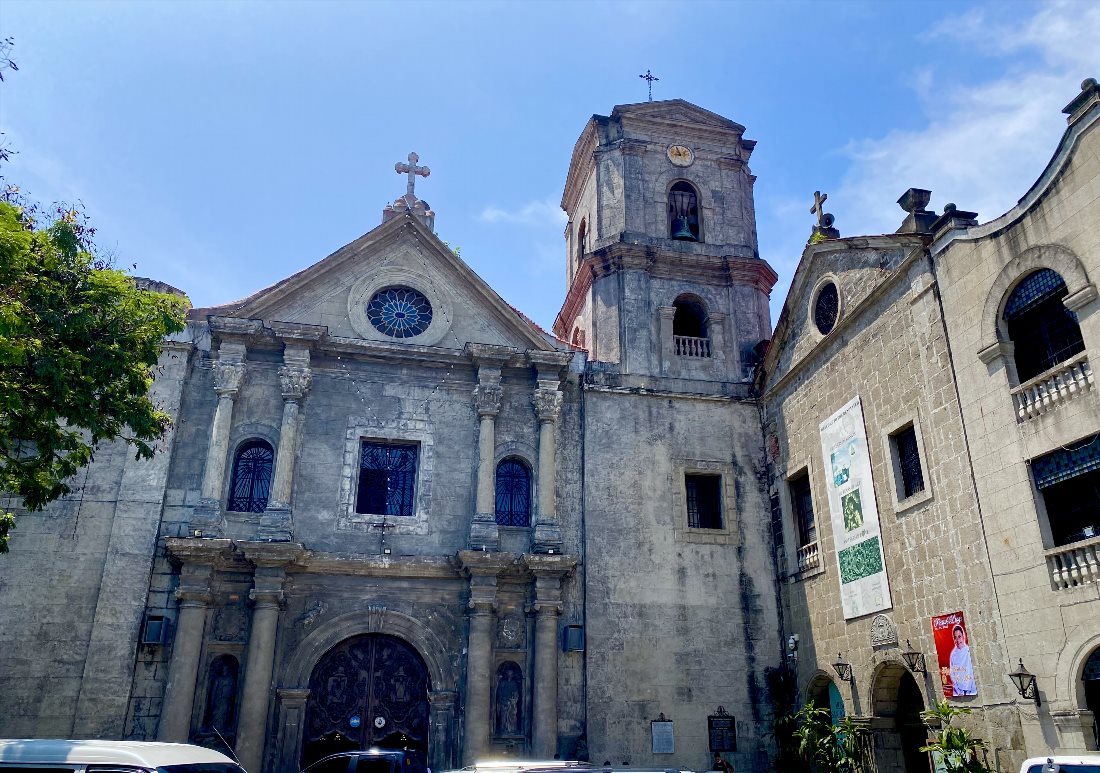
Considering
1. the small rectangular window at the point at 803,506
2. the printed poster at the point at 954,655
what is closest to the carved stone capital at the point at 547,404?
the small rectangular window at the point at 803,506

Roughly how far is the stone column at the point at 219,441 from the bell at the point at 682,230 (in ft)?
33.8

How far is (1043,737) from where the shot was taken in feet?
35.1

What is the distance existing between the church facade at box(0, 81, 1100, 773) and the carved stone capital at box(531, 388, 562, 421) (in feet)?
0.20

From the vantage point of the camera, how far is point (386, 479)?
56.7 feet

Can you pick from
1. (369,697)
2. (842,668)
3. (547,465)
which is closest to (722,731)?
(842,668)

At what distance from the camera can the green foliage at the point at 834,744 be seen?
14.0 metres

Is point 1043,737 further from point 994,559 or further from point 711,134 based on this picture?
point 711,134

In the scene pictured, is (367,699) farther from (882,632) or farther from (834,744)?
(882,632)

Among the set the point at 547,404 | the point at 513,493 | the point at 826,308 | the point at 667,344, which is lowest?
the point at 513,493

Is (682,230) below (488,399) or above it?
above

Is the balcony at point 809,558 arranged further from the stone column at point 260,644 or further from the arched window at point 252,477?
the arched window at point 252,477

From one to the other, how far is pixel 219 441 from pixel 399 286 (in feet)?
16.1

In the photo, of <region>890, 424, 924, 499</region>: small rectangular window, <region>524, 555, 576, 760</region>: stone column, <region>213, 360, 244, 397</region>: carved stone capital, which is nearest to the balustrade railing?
<region>524, 555, 576, 760</region>: stone column

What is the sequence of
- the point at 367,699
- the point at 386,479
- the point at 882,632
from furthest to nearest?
the point at 386,479 → the point at 367,699 → the point at 882,632
